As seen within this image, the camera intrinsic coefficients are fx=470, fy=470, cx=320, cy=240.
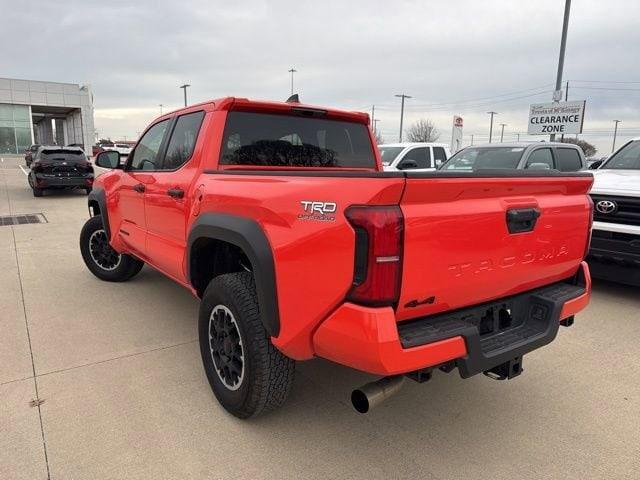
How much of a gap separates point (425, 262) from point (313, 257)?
19.4 inches

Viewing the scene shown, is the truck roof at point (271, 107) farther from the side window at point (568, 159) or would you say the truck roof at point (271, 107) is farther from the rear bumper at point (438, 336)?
the side window at point (568, 159)

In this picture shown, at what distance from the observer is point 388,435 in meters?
2.71

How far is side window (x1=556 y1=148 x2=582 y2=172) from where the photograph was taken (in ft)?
29.0

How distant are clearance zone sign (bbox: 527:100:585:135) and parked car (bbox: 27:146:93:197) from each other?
14.6m

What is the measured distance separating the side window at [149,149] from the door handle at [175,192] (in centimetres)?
64

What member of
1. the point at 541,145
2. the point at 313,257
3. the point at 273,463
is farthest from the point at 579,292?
the point at 541,145

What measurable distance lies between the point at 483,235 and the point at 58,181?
49.7 ft

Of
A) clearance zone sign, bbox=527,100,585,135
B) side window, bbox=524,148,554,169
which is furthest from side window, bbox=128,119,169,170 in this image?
clearance zone sign, bbox=527,100,585,135

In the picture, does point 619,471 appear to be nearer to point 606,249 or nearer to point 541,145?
point 606,249

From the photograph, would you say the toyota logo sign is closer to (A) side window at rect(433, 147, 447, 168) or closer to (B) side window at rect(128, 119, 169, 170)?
(B) side window at rect(128, 119, 169, 170)

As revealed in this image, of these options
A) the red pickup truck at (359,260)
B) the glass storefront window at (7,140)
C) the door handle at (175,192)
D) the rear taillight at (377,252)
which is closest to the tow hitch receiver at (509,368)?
the red pickup truck at (359,260)

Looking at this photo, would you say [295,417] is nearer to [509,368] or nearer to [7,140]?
[509,368]

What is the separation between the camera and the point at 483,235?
7.32ft

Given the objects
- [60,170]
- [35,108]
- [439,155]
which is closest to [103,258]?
[439,155]
